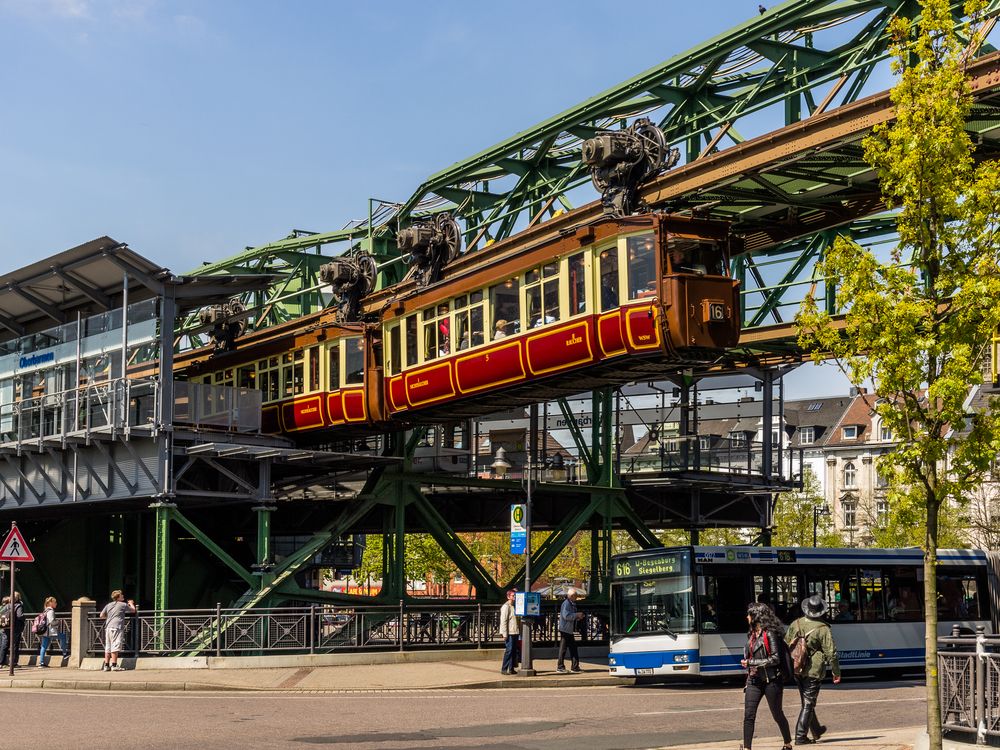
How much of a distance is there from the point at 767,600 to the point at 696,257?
7.73 m

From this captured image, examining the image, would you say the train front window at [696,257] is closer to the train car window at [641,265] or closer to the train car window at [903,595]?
the train car window at [641,265]

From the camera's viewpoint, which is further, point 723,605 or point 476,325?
point 476,325

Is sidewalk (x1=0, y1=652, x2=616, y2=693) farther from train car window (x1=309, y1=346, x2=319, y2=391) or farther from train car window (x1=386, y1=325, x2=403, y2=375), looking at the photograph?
train car window (x1=309, y1=346, x2=319, y2=391)

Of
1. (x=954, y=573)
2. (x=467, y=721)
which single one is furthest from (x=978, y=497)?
(x=467, y=721)

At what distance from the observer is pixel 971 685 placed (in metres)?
14.1

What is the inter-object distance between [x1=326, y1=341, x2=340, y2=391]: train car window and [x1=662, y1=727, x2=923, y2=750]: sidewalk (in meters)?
18.6

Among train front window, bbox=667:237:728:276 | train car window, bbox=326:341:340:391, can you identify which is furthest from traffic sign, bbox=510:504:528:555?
train car window, bbox=326:341:340:391

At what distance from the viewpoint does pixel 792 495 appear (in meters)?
82.8

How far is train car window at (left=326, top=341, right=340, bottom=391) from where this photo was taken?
33.1 meters

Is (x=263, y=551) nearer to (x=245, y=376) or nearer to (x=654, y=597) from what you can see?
(x=245, y=376)

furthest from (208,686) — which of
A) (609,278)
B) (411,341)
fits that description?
(609,278)

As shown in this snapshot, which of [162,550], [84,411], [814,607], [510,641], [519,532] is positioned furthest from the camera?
[84,411]

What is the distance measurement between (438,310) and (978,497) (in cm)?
5215

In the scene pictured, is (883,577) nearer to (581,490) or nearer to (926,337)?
(581,490)
